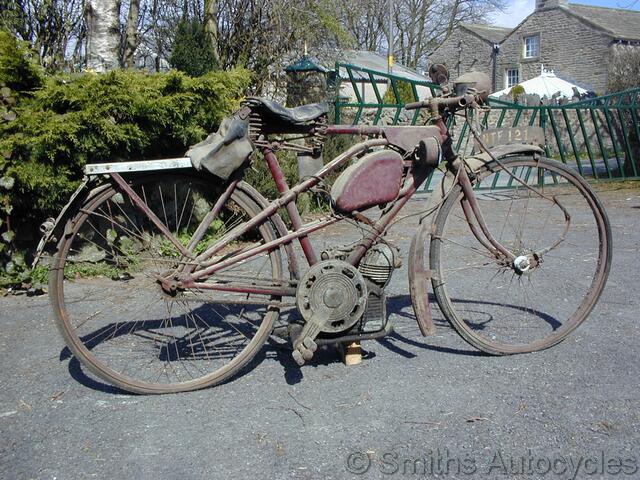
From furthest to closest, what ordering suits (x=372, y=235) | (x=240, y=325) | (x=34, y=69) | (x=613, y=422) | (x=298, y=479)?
(x=34, y=69) < (x=240, y=325) < (x=372, y=235) < (x=613, y=422) < (x=298, y=479)

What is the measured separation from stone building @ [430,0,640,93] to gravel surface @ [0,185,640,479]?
36446 mm

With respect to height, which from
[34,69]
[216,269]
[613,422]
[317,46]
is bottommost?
[613,422]

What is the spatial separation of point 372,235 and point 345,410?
3.02ft

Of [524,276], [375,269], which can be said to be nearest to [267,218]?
[375,269]

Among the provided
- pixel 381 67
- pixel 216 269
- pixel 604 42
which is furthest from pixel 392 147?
pixel 604 42

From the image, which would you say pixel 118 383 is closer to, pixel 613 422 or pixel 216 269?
pixel 216 269

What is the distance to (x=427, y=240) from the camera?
11.6ft

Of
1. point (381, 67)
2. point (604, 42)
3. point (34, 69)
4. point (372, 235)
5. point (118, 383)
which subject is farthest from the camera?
point (604, 42)

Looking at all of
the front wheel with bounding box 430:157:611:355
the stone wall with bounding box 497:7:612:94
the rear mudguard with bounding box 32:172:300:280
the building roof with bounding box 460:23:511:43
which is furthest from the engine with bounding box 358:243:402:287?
the building roof with bounding box 460:23:511:43

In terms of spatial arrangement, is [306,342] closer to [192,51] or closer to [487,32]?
[192,51]

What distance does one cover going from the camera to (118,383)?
128 inches

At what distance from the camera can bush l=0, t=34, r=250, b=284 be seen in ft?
16.1

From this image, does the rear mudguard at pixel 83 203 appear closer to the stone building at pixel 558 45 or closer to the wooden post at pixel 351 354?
the wooden post at pixel 351 354

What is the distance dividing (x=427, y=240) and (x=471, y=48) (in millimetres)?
44202
